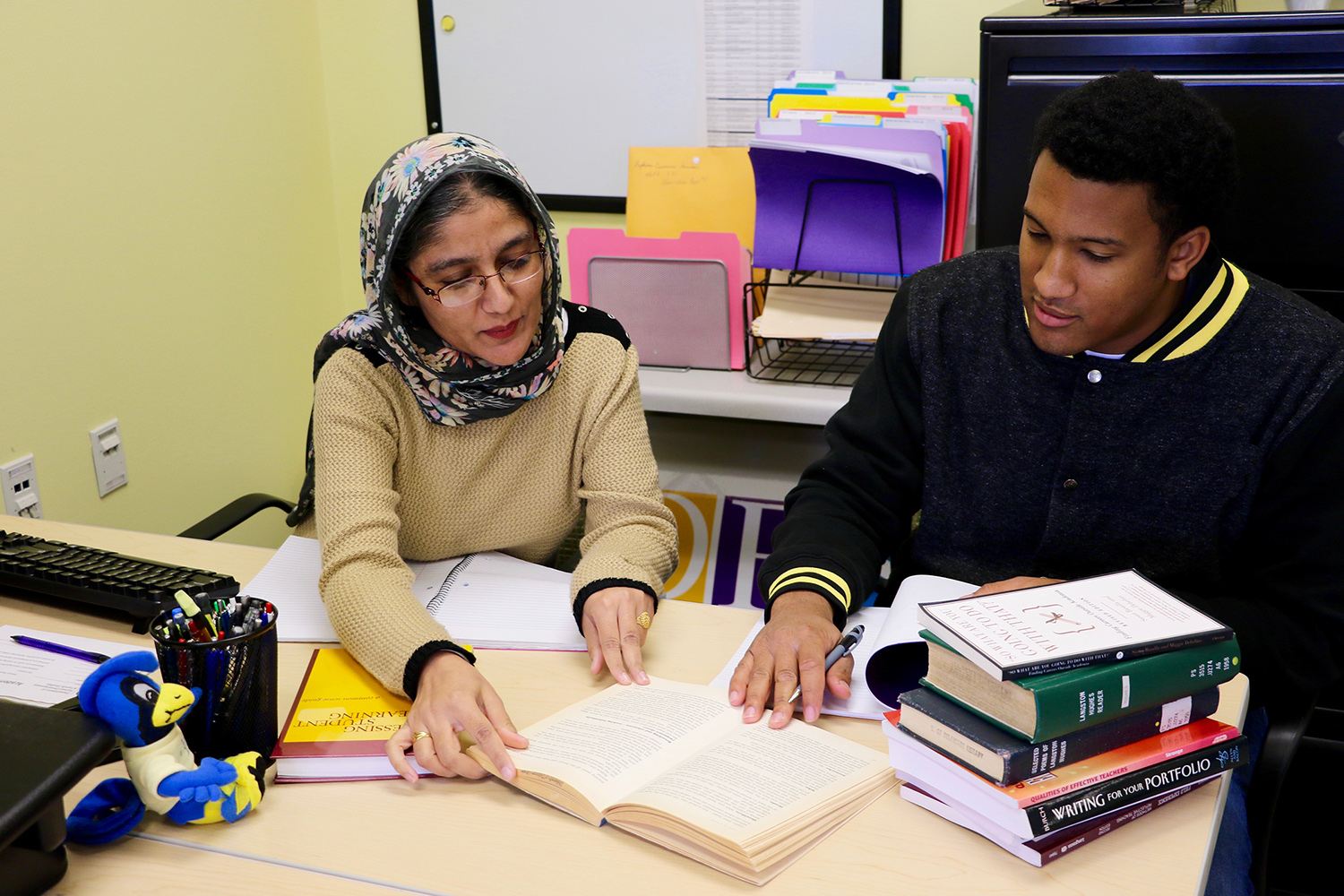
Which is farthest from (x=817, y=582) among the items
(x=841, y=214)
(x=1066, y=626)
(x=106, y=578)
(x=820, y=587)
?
(x=841, y=214)

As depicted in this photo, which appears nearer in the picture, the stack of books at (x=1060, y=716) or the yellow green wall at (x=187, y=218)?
the stack of books at (x=1060, y=716)

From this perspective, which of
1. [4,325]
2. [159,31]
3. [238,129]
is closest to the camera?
[4,325]

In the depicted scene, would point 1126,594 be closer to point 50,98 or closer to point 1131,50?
point 1131,50

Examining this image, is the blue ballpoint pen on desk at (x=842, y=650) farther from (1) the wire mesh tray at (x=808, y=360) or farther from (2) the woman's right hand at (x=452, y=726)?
(1) the wire mesh tray at (x=808, y=360)

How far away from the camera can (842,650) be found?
1041 mm

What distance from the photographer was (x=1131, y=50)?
1.49m

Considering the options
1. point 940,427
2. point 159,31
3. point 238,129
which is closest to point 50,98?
point 159,31

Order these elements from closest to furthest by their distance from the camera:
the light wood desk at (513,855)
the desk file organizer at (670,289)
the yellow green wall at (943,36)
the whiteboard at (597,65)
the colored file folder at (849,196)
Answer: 1. the light wood desk at (513,855)
2. the colored file folder at (849,196)
3. the desk file organizer at (670,289)
4. the yellow green wall at (943,36)
5. the whiteboard at (597,65)

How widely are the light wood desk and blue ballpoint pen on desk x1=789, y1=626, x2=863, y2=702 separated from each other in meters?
0.15

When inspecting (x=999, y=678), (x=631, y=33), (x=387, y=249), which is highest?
(x=631, y=33)

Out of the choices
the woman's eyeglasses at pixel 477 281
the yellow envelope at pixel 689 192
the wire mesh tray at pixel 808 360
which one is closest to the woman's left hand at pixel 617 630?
the woman's eyeglasses at pixel 477 281

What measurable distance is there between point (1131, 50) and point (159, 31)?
179cm

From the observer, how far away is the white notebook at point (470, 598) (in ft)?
3.79

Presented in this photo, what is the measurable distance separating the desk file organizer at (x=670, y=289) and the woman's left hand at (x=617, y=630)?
90 cm
